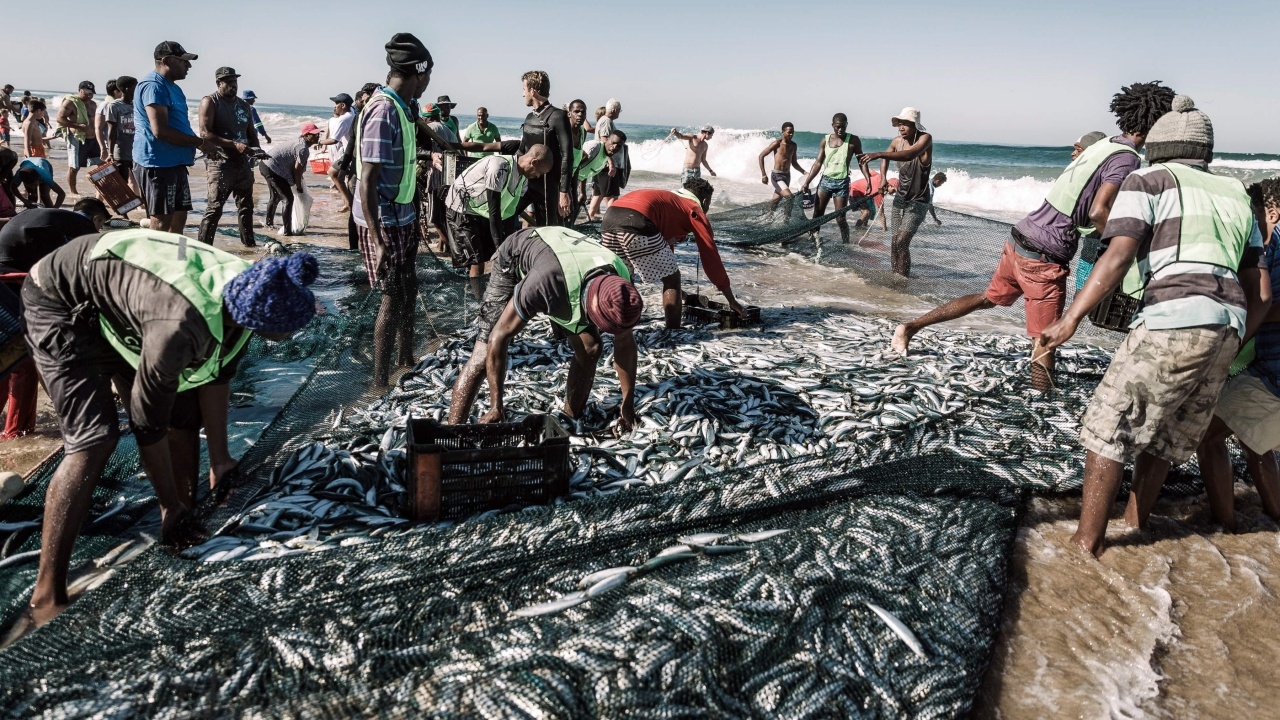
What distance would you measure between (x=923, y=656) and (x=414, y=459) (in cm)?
254

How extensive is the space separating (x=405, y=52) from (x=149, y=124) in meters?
3.53

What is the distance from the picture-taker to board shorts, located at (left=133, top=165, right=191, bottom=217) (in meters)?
7.88

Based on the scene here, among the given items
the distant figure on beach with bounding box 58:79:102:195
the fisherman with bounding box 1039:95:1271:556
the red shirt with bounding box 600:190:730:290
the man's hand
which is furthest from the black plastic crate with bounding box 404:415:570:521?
the distant figure on beach with bounding box 58:79:102:195

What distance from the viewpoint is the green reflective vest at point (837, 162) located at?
44.1 feet

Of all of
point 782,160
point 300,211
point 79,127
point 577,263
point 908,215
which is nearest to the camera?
point 577,263

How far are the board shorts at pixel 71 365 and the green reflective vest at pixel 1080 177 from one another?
233 inches

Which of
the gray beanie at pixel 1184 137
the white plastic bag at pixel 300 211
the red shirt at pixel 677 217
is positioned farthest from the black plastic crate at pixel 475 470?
the white plastic bag at pixel 300 211

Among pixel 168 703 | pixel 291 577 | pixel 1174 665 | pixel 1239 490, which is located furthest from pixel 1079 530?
pixel 168 703

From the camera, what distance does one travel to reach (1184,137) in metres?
4.19

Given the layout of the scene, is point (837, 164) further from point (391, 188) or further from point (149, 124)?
point (149, 124)

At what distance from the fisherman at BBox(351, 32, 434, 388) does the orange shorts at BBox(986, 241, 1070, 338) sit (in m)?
4.47

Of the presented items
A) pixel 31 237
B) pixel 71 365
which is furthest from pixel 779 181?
pixel 71 365

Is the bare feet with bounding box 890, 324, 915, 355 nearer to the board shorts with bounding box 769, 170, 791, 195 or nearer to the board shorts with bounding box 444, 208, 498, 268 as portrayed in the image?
the board shorts with bounding box 444, 208, 498, 268

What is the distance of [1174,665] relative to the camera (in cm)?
375
